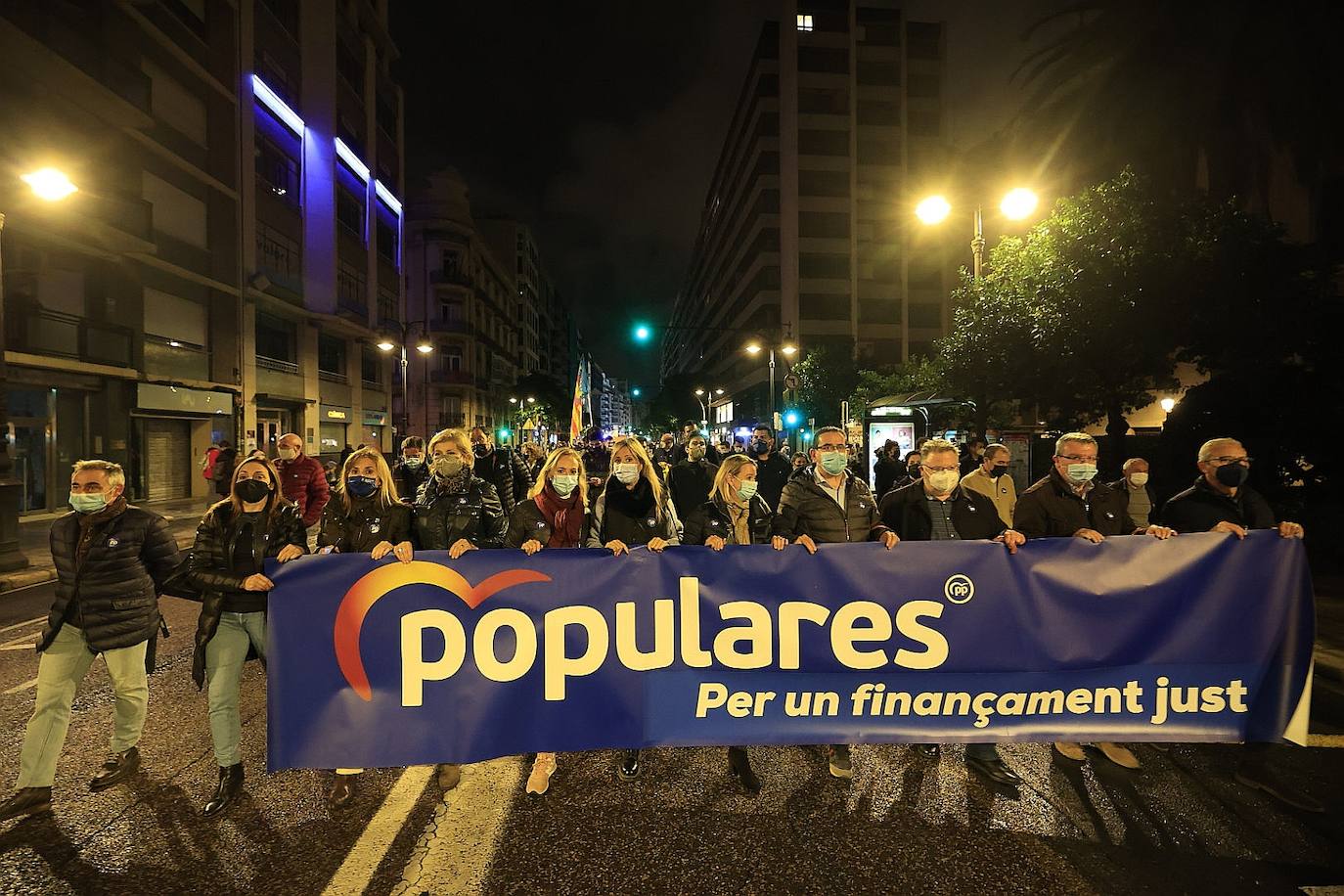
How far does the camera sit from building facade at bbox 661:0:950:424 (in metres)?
63.1

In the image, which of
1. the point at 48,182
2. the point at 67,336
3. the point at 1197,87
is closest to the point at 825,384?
the point at 1197,87

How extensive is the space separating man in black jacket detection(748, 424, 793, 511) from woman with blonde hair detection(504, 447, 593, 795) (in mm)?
4312

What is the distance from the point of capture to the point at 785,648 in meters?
3.70

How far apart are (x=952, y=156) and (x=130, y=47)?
2323 cm

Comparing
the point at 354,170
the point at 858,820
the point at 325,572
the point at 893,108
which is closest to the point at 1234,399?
the point at 858,820

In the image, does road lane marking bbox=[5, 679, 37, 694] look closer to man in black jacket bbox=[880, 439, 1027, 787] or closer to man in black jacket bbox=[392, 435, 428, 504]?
man in black jacket bbox=[392, 435, 428, 504]

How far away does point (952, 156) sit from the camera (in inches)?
510

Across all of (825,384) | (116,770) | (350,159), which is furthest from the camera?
(825,384)

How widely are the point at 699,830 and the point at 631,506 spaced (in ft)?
6.26

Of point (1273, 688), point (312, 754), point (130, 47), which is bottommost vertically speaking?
point (312, 754)

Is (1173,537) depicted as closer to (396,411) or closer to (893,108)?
(396,411)

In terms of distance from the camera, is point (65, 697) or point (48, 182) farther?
point (48, 182)

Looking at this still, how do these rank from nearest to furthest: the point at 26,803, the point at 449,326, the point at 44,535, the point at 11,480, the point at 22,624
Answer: the point at 26,803
the point at 22,624
the point at 11,480
the point at 44,535
the point at 449,326

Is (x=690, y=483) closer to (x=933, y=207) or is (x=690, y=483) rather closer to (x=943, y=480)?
(x=943, y=480)
